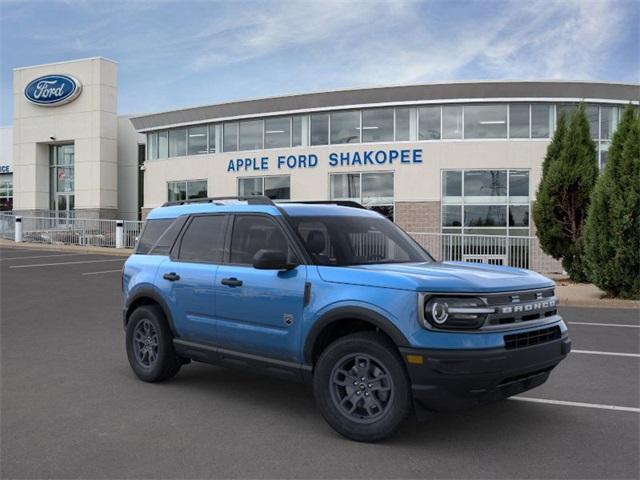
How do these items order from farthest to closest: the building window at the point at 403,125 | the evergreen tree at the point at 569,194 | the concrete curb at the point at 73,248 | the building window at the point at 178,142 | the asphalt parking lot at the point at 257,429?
the building window at the point at 178,142, the concrete curb at the point at 73,248, the building window at the point at 403,125, the evergreen tree at the point at 569,194, the asphalt parking lot at the point at 257,429

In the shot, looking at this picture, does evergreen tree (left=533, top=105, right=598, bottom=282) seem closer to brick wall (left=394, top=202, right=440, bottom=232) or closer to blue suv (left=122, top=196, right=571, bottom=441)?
brick wall (left=394, top=202, right=440, bottom=232)

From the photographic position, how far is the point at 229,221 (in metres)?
5.91

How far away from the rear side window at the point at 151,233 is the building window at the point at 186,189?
2376 cm

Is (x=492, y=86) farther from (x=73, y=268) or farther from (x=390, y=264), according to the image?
(x=390, y=264)

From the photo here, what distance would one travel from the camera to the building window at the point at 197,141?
1204 inches

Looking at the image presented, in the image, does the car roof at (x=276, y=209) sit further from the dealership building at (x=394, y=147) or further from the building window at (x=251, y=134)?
the building window at (x=251, y=134)

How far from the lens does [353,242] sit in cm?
549

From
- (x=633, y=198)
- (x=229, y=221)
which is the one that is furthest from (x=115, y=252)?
(x=229, y=221)

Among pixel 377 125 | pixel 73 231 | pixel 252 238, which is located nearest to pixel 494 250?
pixel 377 125

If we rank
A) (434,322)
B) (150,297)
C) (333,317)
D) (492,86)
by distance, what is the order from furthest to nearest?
1. (492,86)
2. (150,297)
3. (333,317)
4. (434,322)

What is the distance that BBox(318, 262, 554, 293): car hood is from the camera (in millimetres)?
4395

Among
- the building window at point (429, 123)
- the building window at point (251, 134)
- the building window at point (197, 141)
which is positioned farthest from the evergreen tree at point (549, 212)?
the building window at point (197, 141)

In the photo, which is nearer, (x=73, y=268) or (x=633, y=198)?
(x=633, y=198)

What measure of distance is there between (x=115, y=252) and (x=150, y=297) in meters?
21.1
